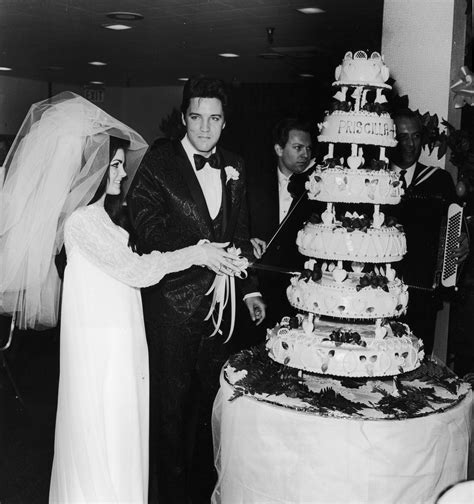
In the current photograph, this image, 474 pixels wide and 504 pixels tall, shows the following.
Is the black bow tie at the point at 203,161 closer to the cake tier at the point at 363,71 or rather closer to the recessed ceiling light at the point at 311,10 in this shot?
the cake tier at the point at 363,71

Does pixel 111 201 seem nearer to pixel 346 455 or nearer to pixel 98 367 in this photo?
pixel 98 367

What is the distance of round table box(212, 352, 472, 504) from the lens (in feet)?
8.34

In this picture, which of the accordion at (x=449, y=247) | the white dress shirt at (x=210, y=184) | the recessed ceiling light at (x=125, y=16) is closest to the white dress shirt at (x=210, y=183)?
the white dress shirt at (x=210, y=184)

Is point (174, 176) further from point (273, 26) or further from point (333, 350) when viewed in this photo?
point (273, 26)

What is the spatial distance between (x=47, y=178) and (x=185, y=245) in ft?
2.75

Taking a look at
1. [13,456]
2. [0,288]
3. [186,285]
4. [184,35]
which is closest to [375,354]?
[186,285]

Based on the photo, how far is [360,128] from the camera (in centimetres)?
268

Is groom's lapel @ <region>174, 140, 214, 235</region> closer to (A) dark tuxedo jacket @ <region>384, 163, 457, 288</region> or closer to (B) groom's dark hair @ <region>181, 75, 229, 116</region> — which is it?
(B) groom's dark hair @ <region>181, 75, 229, 116</region>

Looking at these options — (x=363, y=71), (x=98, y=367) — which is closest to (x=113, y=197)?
(x=98, y=367)

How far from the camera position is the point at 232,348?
3.72 meters

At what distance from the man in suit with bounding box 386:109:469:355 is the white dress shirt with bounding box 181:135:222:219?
0.86 m

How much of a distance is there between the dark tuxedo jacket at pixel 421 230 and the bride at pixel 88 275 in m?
1.09

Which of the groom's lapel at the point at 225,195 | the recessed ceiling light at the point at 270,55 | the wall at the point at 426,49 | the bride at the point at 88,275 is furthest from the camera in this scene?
the recessed ceiling light at the point at 270,55

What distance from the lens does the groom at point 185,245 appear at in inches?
134
